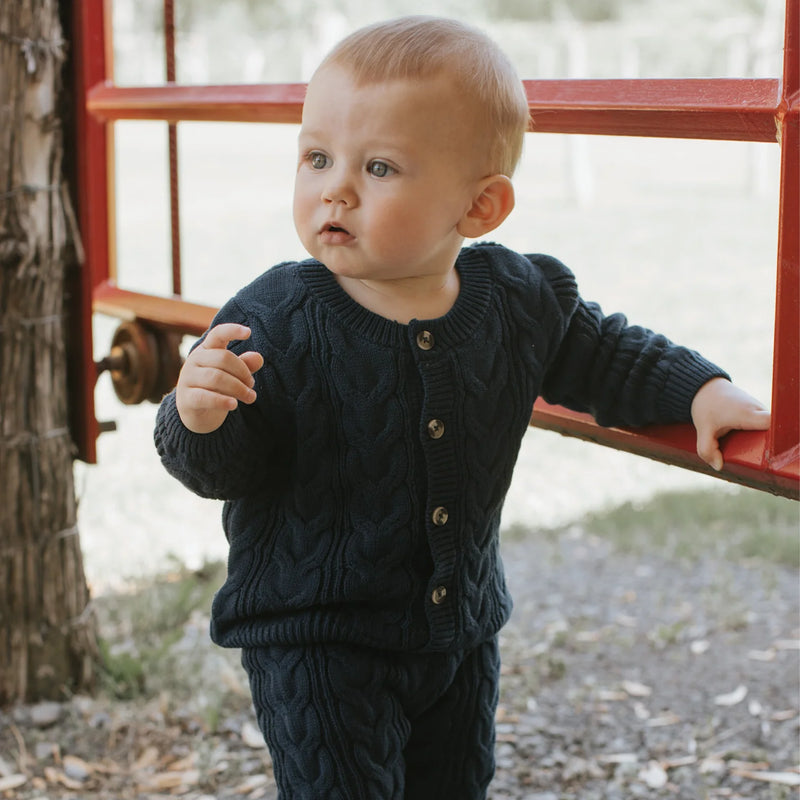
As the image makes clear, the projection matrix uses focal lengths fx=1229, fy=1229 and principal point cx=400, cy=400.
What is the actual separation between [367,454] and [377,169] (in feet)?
1.16

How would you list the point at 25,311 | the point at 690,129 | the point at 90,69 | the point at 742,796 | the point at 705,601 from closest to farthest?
the point at 690,129, the point at 742,796, the point at 25,311, the point at 90,69, the point at 705,601

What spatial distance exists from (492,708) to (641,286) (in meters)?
9.27

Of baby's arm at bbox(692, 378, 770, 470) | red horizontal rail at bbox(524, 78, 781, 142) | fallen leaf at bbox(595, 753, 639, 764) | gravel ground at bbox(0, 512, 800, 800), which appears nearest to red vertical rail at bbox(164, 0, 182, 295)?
gravel ground at bbox(0, 512, 800, 800)

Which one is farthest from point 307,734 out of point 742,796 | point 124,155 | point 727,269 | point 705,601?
point 124,155

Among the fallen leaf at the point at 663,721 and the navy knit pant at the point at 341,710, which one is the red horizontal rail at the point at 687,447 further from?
the fallen leaf at the point at 663,721

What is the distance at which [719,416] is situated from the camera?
1.64 m

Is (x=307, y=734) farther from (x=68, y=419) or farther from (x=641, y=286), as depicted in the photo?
(x=641, y=286)

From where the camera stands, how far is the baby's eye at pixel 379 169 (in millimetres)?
1467

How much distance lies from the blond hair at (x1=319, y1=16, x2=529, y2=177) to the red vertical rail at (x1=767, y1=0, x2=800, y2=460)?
32 centimetres

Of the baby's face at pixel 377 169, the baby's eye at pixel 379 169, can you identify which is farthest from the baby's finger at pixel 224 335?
the baby's eye at pixel 379 169

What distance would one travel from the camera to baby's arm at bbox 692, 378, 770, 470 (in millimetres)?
1616

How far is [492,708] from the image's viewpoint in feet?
5.91

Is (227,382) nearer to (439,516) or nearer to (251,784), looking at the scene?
(439,516)

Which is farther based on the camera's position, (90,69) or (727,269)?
(727,269)
